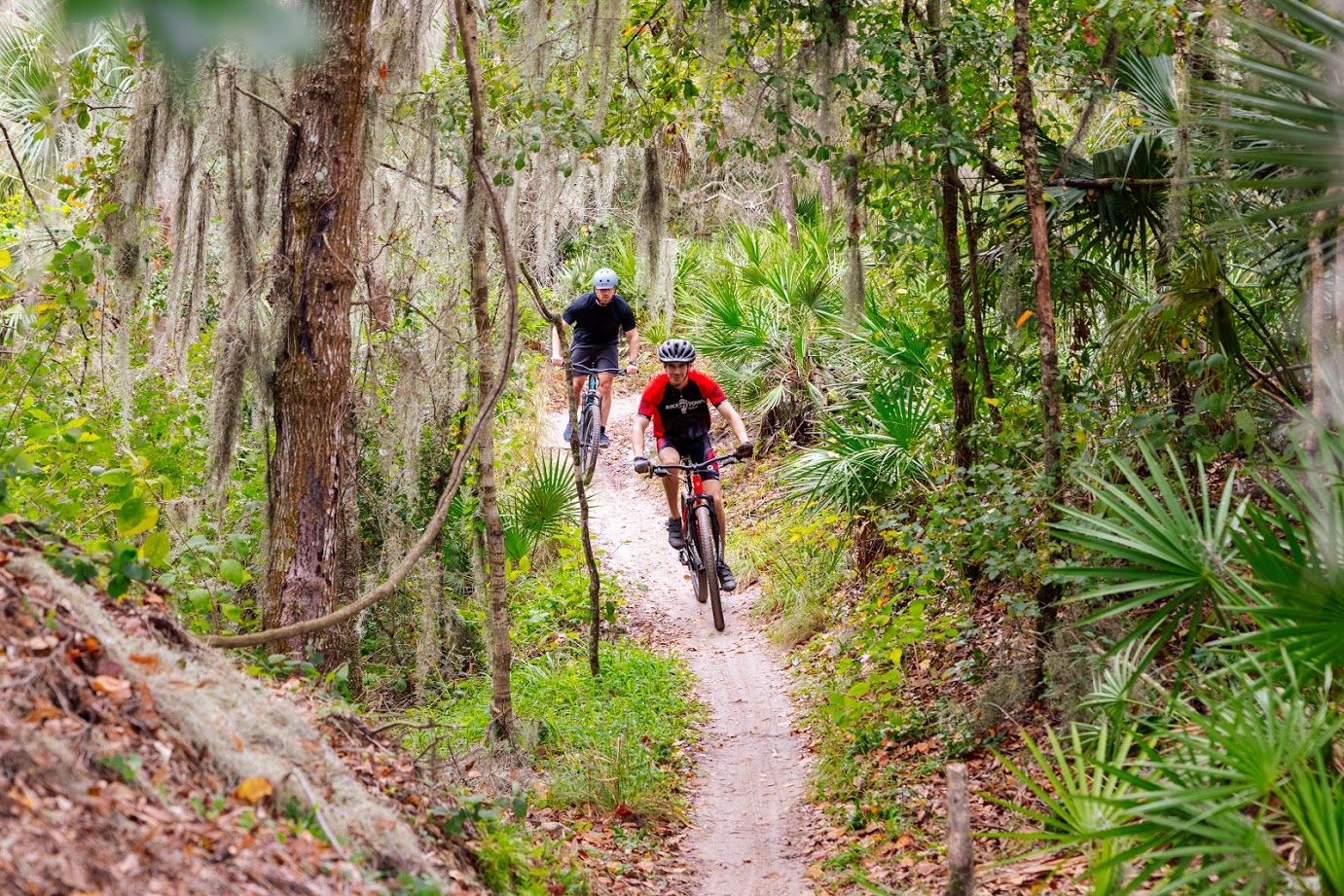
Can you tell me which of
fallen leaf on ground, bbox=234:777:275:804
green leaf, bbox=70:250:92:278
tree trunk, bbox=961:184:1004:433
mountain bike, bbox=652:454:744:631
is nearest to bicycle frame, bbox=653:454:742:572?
mountain bike, bbox=652:454:744:631

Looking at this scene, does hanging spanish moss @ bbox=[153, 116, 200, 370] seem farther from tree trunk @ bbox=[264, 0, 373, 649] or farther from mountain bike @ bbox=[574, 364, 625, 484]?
mountain bike @ bbox=[574, 364, 625, 484]

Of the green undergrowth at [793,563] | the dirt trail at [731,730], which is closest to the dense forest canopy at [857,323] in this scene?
the green undergrowth at [793,563]

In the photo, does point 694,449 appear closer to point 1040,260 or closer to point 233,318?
point 1040,260

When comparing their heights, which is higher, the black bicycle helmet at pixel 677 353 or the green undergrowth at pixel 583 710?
the black bicycle helmet at pixel 677 353

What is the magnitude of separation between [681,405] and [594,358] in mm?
3015

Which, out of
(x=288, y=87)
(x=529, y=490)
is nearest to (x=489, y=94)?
(x=288, y=87)

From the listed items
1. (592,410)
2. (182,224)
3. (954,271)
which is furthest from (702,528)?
(182,224)

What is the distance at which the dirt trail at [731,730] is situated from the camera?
5520 mm

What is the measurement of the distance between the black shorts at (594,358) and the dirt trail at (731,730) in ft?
6.09

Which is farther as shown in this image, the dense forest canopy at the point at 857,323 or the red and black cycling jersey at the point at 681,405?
the red and black cycling jersey at the point at 681,405

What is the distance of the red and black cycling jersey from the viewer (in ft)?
27.5

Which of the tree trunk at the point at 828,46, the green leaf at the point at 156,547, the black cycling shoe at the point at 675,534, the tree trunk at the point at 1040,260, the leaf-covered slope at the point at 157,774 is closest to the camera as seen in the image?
the leaf-covered slope at the point at 157,774

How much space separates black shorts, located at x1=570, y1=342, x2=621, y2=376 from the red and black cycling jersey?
2.73m

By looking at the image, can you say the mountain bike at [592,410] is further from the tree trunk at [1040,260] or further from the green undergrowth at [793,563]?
the tree trunk at [1040,260]
